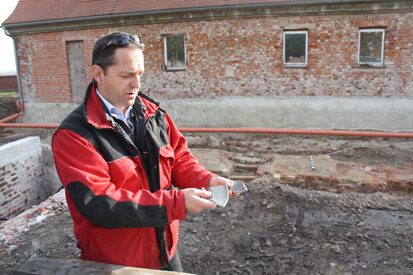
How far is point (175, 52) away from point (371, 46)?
21.4ft

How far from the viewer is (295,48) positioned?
10.9 metres

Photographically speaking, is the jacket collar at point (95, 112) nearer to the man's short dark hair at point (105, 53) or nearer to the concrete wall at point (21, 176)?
the man's short dark hair at point (105, 53)

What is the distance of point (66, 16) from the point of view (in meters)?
12.6

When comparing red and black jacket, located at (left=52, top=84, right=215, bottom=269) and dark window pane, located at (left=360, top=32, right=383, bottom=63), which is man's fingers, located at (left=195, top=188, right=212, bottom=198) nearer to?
red and black jacket, located at (left=52, top=84, right=215, bottom=269)

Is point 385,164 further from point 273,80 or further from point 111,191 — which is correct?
point 111,191

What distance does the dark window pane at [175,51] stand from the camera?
11.8 metres

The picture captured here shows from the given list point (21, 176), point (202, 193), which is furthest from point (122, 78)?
point (21, 176)

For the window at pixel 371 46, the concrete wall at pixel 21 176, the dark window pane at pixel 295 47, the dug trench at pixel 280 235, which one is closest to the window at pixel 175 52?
the dark window pane at pixel 295 47

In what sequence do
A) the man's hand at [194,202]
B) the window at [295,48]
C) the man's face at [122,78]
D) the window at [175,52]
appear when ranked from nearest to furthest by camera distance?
the man's hand at [194,202], the man's face at [122,78], the window at [295,48], the window at [175,52]

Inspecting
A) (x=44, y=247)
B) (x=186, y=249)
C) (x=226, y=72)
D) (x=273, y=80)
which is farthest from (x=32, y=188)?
(x=273, y=80)

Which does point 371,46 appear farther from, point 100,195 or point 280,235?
point 100,195

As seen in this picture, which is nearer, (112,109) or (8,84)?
(112,109)

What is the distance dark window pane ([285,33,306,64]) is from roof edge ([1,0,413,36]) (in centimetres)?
72

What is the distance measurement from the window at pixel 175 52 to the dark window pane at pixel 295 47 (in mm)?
3623
